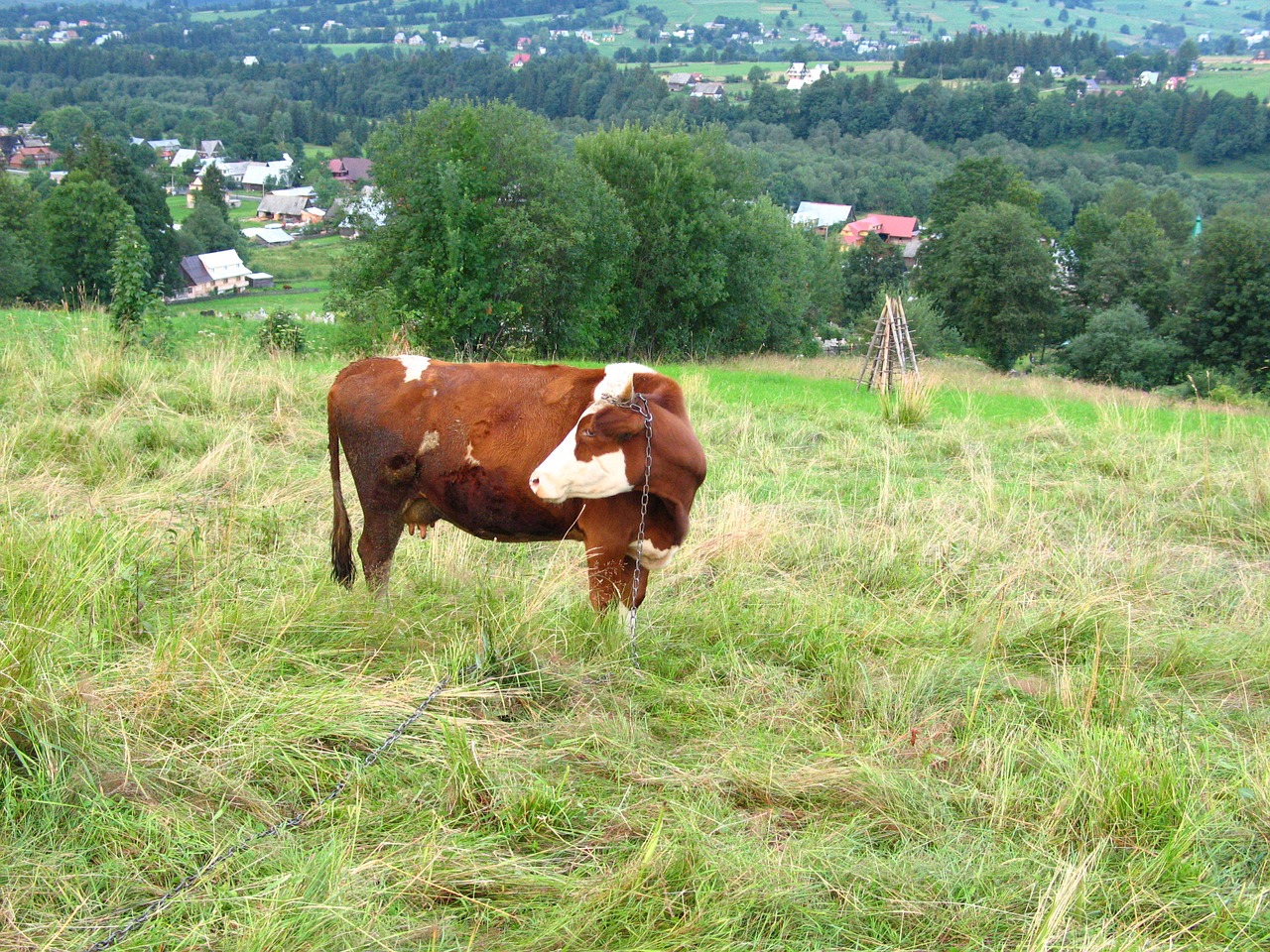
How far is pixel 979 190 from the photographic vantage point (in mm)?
54406

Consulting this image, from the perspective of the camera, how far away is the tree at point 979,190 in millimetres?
54219

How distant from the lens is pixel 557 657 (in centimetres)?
418

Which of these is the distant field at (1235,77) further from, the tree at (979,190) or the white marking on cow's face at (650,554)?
the white marking on cow's face at (650,554)

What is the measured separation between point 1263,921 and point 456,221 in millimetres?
24360

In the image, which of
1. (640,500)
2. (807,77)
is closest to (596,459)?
(640,500)

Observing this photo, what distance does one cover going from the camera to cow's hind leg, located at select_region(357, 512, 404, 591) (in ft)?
15.0

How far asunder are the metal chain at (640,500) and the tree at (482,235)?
19.7 metres

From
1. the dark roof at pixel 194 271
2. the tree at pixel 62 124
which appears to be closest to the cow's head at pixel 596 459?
the dark roof at pixel 194 271

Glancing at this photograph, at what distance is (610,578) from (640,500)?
0.41 meters

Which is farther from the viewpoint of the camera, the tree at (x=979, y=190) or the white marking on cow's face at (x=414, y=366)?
the tree at (x=979, y=190)

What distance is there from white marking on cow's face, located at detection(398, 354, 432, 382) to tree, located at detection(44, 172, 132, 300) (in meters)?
42.2

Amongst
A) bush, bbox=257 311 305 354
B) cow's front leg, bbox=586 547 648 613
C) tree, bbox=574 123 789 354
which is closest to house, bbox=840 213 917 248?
tree, bbox=574 123 789 354

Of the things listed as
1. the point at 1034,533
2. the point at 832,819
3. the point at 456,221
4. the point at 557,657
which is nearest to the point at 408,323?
the point at 456,221

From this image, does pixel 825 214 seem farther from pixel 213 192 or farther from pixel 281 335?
pixel 281 335
